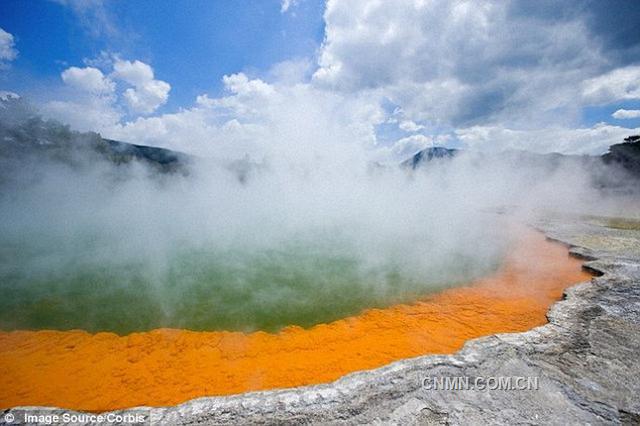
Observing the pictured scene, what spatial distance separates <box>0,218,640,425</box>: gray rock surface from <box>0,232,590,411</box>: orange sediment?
2.25ft

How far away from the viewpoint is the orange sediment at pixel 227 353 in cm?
325

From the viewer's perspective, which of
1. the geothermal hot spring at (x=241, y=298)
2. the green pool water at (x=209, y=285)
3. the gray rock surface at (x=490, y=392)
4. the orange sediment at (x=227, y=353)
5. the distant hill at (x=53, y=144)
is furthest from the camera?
the distant hill at (x=53, y=144)

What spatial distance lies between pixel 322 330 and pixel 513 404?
2.65m

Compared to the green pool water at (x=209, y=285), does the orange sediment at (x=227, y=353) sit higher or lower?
lower

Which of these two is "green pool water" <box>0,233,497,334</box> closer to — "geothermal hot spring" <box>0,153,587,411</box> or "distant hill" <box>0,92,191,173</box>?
"geothermal hot spring" <box>0,153,587,411</box>

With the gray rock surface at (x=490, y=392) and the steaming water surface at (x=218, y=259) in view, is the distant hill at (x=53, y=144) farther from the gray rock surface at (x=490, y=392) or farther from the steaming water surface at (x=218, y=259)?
the gray rock surface at (x=490, y=392)

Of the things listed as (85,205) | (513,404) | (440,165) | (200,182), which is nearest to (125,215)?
(85,205)

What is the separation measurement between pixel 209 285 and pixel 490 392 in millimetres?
5285

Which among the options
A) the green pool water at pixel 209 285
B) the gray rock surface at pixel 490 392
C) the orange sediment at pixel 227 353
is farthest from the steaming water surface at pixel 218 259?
the gray rock surface at pixel 490 392

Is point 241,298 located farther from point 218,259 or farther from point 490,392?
point 490,392

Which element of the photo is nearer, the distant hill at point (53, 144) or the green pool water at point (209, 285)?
the green pool water at point (209, 285)

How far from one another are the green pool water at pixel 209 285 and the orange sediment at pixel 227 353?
349 millimetres

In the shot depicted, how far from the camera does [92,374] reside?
355 centimetres

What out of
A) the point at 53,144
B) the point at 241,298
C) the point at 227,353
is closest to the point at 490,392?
the point at 227,353
